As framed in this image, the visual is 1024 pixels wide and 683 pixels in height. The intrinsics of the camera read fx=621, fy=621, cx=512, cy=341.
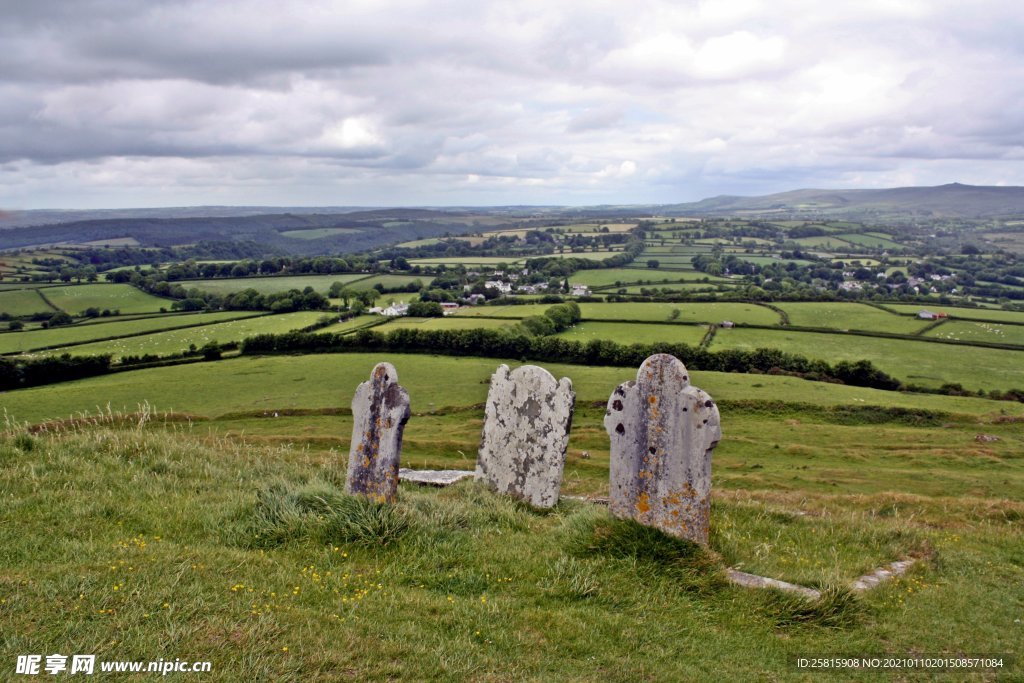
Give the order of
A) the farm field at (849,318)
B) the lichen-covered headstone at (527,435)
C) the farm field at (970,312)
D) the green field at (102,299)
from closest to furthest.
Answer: the lichen-covered headstone at (527,435), the farm field at (849,318), the farm field at (970,312), the green field at (102,299)

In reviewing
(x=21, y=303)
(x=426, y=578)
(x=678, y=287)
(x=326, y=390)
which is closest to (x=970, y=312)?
(x=678, y=287)

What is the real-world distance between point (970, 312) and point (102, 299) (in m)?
126

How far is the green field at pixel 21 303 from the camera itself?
269ft

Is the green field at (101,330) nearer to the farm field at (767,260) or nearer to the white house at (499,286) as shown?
the white house at (499,286)

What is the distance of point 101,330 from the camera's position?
75.1 m

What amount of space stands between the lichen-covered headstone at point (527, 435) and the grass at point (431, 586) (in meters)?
1.06

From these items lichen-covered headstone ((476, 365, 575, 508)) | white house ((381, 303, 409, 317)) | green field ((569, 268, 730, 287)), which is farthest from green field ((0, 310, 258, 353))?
lichen-covered headstone ((476, 365, 575, 508))

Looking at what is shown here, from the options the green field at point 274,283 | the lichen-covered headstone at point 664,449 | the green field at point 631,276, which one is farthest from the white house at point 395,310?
the lichen-covered headstone at point 664,449

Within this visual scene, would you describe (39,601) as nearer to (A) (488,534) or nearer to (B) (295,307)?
(A) (488,534)

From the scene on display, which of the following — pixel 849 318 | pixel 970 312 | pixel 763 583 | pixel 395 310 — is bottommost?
pixel 970 312

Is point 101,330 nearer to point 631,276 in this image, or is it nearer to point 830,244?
point 631,276

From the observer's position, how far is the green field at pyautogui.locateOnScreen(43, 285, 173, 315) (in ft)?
Answer: 290

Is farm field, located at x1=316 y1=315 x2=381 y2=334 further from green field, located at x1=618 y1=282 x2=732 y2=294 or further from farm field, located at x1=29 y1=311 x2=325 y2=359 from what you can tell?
green field, located at x1=618 y1=282 x2=732 y2=294

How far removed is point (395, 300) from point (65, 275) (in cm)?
5910
